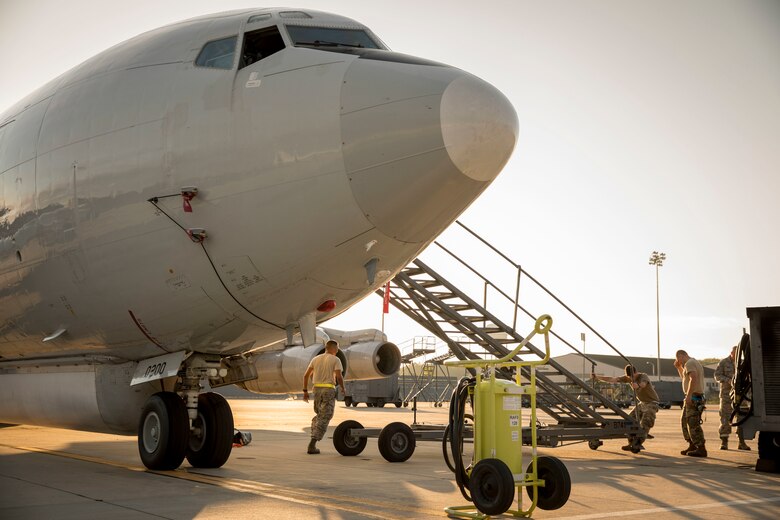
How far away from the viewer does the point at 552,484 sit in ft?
22.2

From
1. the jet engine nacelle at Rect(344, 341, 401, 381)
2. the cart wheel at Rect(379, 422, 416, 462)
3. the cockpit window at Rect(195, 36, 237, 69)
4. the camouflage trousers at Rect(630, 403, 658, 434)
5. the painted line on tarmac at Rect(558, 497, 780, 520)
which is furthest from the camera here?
the jet engine nacelle at Rect(344, 341, 401, 381)

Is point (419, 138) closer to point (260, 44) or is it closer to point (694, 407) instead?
point (260, 44)

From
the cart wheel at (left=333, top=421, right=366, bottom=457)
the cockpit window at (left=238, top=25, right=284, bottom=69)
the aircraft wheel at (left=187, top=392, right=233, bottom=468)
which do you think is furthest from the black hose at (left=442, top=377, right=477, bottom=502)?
the cart wheel at (left=333, top=421, right=366, bottom=457)

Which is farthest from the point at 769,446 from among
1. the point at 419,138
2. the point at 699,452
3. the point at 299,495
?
the point at 419,138

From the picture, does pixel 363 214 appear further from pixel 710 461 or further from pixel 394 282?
pixel 710 461

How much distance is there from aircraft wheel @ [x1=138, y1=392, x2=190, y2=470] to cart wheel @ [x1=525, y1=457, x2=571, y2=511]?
445 cm

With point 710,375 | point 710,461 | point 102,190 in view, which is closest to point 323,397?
point 102,190

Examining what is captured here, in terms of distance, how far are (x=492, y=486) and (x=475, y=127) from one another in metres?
3.23

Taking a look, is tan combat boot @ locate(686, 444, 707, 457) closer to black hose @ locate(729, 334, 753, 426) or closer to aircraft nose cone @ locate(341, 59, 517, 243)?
black hose @ locate(729, 334, 753, 426)

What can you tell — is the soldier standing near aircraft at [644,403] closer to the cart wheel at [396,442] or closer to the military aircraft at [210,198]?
the cart wheel at [396,442]

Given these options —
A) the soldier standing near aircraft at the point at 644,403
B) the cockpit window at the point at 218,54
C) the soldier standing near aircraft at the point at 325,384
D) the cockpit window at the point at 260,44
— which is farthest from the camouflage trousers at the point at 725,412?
the cockpit window at the point at 218,54

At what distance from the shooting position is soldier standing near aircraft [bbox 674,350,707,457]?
45.8 ft

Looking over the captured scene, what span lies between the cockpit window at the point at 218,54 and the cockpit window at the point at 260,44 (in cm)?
15

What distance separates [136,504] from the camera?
7031 millimetres
